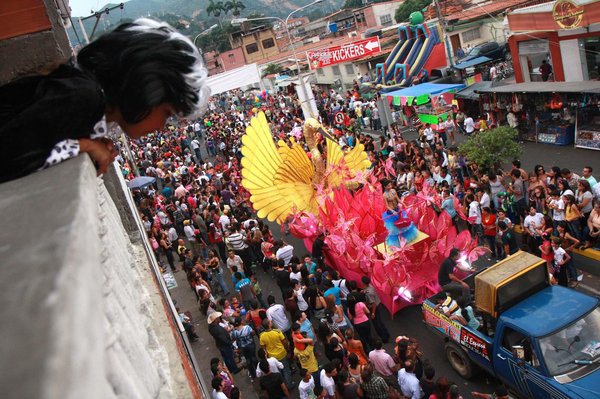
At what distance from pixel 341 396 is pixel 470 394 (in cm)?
205

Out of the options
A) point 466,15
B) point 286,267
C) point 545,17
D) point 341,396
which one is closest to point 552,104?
point 545,17

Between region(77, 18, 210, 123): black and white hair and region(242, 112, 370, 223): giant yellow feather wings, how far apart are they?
10796mm

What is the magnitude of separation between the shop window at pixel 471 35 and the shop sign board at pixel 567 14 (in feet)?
65.6

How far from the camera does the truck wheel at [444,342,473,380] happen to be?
7496 mm

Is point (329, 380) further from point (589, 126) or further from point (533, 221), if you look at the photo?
point (589, 126)

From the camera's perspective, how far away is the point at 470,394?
7336 mm

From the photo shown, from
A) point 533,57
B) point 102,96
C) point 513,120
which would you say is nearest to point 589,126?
point 513,120

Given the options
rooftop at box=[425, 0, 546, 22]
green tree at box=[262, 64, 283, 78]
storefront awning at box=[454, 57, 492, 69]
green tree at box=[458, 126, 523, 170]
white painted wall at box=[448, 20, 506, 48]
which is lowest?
green tree at box=[458, 126, 523, 170]

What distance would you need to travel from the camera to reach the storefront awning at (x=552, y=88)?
15309mm

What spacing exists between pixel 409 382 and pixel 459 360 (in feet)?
5.96

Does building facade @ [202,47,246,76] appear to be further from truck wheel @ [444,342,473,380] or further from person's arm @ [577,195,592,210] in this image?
truck wheel @ [444,342,473,380]

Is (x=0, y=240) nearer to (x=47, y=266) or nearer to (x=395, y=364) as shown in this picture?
(x=47, y=266)

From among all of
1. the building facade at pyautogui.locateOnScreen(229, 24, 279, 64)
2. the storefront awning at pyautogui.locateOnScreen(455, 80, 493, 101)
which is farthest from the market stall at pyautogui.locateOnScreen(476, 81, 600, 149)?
the building facade at pyautogui.locateOnScreen(229, 24, 279, 64)

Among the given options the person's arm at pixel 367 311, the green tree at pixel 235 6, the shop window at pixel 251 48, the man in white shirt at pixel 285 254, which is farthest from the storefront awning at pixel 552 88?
the green tree at pixel 235 6
